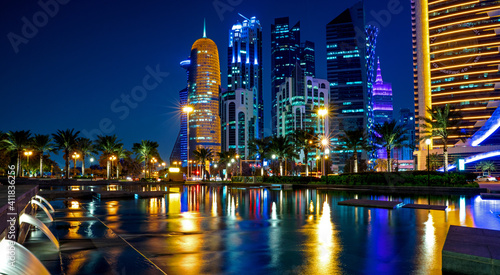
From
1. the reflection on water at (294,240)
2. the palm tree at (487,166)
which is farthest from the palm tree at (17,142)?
the palm tree at (487,166)

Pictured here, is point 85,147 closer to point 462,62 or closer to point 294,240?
point 294,240

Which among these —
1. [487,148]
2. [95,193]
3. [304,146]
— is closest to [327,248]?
[95,193]

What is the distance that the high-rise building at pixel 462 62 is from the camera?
124m

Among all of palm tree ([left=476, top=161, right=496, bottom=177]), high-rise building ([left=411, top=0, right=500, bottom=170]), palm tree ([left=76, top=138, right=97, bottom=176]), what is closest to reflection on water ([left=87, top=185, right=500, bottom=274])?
palm tree ([left=76, top=138, right=97, bottom=176])

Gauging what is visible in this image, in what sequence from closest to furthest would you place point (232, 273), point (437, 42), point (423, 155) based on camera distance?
point (232, 273)
point (423, 155)
point (437, 42)

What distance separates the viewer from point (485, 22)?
12488 centimetres

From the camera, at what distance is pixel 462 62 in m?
127

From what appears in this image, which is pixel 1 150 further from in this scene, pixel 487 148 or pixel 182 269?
pixel 487 148

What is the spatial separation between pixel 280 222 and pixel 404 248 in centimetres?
542

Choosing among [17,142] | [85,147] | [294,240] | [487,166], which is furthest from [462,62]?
[294,240]

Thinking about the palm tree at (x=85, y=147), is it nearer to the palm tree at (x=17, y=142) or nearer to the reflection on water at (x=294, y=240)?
the palm tree at (x=17, y=142)

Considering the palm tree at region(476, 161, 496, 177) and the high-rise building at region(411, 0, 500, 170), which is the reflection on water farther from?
the high-rise building at region(411, 0, 500, 170)

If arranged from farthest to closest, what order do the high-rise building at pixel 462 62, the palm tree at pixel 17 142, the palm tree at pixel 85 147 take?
1. the high-rise building at pixel 462 62
2. the palm tree at pixel 85 147
3. the palm tree at pixel 17 142

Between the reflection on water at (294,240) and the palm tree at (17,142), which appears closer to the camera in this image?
the reflection on water at (294,240)
